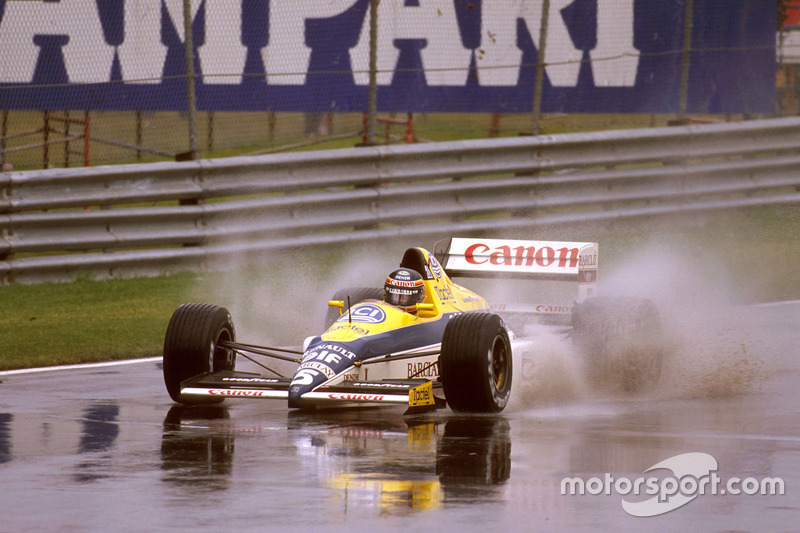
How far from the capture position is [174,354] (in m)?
9.53

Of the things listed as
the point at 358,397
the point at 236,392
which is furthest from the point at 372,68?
the point at 358,397

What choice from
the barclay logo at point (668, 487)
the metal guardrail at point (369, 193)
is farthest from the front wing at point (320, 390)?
the metal guardrail at point (369, 193)

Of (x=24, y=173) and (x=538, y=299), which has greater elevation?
(x=24, y=173)

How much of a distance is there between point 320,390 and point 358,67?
872 cm

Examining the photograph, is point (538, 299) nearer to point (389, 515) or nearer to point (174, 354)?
point (174, 354)

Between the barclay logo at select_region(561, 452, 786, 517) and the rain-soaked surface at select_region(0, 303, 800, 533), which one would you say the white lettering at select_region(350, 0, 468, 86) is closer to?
the rain-soaked surface at select_region(0, 303, 800, 533)

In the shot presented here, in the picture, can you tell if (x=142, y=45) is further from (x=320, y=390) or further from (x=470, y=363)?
(x=470, y=363)

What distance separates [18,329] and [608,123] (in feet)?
33.9

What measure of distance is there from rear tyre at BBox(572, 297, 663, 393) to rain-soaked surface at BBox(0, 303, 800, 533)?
0.21 metres

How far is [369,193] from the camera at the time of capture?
16.4m

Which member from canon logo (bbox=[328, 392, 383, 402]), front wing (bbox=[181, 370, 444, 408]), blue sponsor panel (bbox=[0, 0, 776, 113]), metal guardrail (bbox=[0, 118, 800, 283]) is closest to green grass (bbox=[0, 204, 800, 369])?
metal guardrail (bbox=[0, 118, 800, 283])

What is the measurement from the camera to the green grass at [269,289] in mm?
12156

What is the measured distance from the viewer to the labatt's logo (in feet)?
37.6

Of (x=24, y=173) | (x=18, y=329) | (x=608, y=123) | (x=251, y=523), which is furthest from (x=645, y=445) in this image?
(x=608, y=123)
